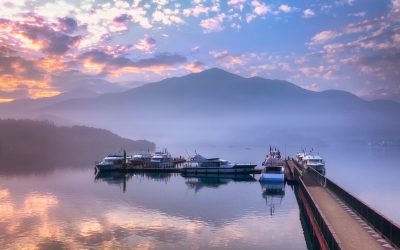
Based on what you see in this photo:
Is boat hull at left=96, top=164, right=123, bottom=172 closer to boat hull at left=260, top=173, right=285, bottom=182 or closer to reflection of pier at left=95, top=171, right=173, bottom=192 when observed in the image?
reflection of pier at left=95, top=171, right=173, bottom=192

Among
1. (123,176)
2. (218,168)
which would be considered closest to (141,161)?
(123,176)

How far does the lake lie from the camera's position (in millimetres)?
42375

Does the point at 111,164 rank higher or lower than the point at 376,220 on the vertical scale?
higher

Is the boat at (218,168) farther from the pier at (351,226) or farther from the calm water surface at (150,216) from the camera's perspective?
the pier at (351,226)

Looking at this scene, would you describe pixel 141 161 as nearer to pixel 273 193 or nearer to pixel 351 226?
pixel 273 193

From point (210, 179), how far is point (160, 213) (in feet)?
148

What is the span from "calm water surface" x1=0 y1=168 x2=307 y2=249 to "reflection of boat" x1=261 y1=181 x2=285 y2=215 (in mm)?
159

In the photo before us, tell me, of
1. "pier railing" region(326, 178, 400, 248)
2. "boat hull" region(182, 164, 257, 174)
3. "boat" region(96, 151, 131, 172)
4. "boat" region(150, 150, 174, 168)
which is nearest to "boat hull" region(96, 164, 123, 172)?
"boat" region(96, 151, 131, 172)

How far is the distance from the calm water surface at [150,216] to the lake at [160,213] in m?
0.10

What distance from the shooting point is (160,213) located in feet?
188

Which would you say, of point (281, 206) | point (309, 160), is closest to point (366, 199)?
point (281, 206)

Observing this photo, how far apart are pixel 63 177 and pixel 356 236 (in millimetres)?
94426

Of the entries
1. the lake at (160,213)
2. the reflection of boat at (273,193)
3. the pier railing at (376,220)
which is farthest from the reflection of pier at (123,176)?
the pier railing at (376,220)

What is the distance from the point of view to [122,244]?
1622 inches
